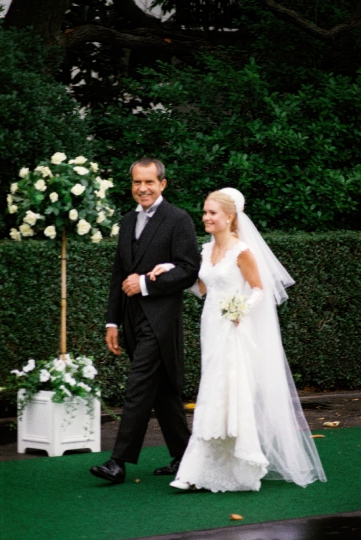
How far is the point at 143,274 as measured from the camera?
7262 millimetres

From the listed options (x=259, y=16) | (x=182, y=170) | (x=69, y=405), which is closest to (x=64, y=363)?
(x=69, y=405)

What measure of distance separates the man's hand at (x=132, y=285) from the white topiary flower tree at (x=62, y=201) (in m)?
1.27

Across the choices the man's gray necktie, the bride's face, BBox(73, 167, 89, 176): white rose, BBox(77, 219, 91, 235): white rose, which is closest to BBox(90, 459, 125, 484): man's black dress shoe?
the man's gray necktie

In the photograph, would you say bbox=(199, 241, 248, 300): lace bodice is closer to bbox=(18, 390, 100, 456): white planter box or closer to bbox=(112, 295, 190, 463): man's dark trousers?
bbox=(112, 295, 190, 463): man's dark trousers

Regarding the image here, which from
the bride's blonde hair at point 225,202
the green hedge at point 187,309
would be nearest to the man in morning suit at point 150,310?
the bride's blonde hair at point 225,202

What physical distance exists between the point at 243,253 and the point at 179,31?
27.0 ft

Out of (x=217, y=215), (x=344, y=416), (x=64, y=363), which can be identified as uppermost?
(x=217, y=215)

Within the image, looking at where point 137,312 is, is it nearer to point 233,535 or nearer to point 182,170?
point 233,535

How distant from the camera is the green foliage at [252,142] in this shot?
42.0ft

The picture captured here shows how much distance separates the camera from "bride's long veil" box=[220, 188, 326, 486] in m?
7.24

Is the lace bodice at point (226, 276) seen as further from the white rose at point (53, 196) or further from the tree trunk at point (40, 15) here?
the tree trunk at point (40, 15)

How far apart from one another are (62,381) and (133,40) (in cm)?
685

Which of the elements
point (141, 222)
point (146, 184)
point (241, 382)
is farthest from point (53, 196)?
point (241, 382)

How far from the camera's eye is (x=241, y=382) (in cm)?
708
